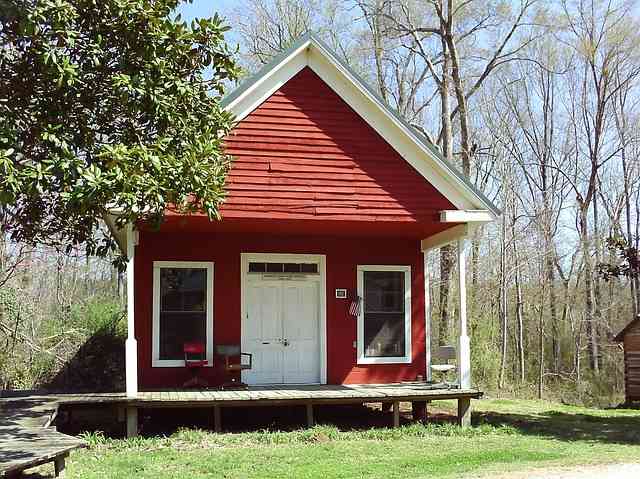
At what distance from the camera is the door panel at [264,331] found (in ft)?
47.4

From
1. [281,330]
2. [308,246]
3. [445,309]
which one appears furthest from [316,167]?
[445,309]

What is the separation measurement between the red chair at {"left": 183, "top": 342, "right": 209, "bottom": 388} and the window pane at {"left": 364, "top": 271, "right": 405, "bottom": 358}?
3115 millimetres

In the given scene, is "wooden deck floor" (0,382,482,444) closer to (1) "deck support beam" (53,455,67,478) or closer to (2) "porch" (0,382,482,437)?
(2) "porch" (0,382,482,437)

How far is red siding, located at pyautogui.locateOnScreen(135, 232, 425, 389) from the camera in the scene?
13.9 metres

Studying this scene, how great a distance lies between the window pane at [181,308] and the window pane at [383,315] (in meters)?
3.13

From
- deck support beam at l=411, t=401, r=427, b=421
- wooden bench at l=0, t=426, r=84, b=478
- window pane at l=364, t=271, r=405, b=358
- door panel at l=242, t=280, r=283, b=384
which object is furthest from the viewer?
window pane at l=364, t=271, r=405, b=358

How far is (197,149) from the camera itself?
9492mm

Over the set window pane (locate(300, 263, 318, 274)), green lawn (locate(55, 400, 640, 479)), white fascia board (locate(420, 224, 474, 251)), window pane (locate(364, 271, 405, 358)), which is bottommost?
green lawn (locate(55, 400, 640, 479))

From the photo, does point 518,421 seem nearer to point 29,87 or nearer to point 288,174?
point 288,174

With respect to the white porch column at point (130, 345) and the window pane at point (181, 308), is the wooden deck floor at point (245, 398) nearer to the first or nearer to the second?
the white porch column at point (130, 345)

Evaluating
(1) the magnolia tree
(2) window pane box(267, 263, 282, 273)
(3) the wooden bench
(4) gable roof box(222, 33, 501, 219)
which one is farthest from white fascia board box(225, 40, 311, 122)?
(3) the wooden bench

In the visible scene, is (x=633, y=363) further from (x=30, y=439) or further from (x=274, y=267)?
(x=30, y=439)

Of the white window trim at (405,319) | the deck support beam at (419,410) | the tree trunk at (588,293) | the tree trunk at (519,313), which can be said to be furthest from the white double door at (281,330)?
the tree trunk at (588,293)

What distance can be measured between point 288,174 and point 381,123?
6.10ft
